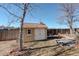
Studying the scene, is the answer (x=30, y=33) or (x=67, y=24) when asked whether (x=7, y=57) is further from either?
(x=67, y=24)

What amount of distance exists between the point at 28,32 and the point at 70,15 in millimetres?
605

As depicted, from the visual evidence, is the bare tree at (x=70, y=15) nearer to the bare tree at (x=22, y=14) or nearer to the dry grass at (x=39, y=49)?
the dry grass at (x=39, y=49)

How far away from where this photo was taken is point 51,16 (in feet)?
12.0

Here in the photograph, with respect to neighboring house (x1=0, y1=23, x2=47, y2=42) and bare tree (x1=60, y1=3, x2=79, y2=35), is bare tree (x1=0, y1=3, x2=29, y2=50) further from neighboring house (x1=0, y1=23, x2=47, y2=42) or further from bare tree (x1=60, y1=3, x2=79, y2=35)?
bare tree (x1=60, y1=3, x2=79, y2=35)

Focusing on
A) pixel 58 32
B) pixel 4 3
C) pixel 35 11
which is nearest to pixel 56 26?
pixel 58 32

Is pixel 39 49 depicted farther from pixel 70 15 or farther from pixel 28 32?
pixel 70 15

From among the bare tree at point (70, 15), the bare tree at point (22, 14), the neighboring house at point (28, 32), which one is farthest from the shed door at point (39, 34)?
the bare tree at point (70, 15)

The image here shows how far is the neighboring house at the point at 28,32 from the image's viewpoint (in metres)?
3.65

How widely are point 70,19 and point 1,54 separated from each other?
1025 mm

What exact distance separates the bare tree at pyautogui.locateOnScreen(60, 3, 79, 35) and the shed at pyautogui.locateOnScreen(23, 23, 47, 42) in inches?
11.8

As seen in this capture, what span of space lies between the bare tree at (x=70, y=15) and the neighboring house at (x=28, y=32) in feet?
0.98

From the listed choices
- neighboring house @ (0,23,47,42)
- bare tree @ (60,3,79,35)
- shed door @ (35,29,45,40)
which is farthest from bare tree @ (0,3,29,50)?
bare tree @ (60,3,79,35)

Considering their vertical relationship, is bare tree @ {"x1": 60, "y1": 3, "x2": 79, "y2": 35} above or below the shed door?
above

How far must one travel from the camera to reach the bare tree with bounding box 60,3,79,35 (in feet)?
12.0
